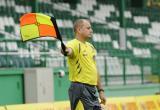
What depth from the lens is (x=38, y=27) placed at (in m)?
6.58

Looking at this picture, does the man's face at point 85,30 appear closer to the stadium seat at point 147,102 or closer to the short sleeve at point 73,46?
the short sleeve at point 73,46

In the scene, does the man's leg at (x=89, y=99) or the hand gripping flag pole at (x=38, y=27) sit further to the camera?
the man's leg at (x=89, y=99)

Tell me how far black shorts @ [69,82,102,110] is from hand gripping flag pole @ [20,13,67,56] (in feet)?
2.33

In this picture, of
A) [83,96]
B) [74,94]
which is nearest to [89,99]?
[83,96]

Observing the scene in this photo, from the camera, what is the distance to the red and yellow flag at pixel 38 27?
6559 mm

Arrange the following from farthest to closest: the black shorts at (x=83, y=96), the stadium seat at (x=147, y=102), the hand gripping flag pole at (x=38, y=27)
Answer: the stadium seat at (x=147, y=102) → the black shorts at (x=83, y=96) → the hand gripping flag pole at (x=38, y=27)

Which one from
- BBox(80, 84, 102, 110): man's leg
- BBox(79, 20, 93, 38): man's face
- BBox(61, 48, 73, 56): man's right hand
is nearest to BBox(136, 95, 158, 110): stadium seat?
BBox(80, 84, 102, 110): man's leg

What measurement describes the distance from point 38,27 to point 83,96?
1.01 meters

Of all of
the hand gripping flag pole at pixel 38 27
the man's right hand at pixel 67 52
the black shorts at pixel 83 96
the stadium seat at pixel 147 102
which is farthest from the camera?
→ the stadium seat at pixel 147 102

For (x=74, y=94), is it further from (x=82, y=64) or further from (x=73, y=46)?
(x=73, y=46)

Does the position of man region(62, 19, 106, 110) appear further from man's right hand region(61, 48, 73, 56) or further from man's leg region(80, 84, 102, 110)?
man's right hand region(61, 48, 73, 56)

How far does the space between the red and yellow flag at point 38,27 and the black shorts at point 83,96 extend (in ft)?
2.38

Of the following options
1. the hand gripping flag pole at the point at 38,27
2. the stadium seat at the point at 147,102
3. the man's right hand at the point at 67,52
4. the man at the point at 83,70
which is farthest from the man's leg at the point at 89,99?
the stadium seat at the point at 147,102

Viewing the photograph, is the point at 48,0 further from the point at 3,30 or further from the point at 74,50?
the point at 74,50
